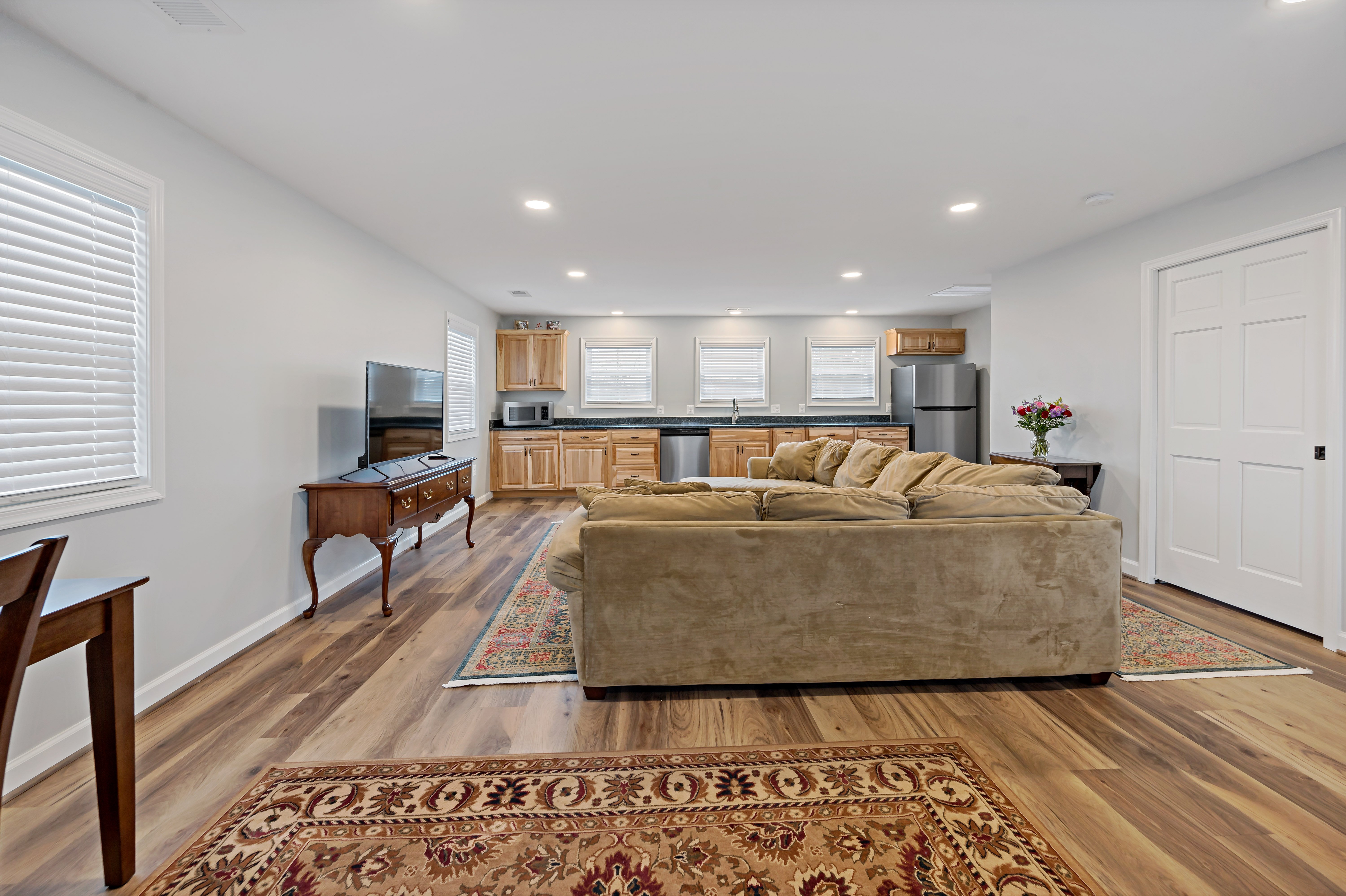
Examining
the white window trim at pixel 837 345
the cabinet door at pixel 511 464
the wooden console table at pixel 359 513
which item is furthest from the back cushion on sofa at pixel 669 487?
the white window trim at pixel 837 345

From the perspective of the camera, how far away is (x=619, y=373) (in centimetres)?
746

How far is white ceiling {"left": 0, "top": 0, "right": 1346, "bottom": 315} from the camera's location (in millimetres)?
1766

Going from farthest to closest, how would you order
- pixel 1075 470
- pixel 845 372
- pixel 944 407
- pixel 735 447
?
pixel 845 372, pixel 735 447, pixel 944 407, pixel 1075 470

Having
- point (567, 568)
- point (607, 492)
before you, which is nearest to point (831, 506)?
point (607, 492)

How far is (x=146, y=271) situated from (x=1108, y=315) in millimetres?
5277

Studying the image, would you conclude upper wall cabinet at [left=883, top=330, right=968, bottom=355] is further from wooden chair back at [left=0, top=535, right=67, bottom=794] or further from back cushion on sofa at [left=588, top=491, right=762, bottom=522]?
wooden chair back at [left=0, top=535, right=67, bottom=794]

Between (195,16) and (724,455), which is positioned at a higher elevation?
(195,16)

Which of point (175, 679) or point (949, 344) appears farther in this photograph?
point (949, 344)

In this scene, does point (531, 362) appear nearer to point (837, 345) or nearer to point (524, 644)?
point (837, 345)

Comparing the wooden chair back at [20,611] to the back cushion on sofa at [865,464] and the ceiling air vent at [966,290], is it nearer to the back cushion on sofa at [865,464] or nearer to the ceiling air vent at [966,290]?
the back cushion on sofa at [865,464]

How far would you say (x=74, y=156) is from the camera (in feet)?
6.21

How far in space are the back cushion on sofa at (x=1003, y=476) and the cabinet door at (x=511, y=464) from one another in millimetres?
5050

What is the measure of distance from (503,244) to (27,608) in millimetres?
3623

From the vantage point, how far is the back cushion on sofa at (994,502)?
7.50 ft
